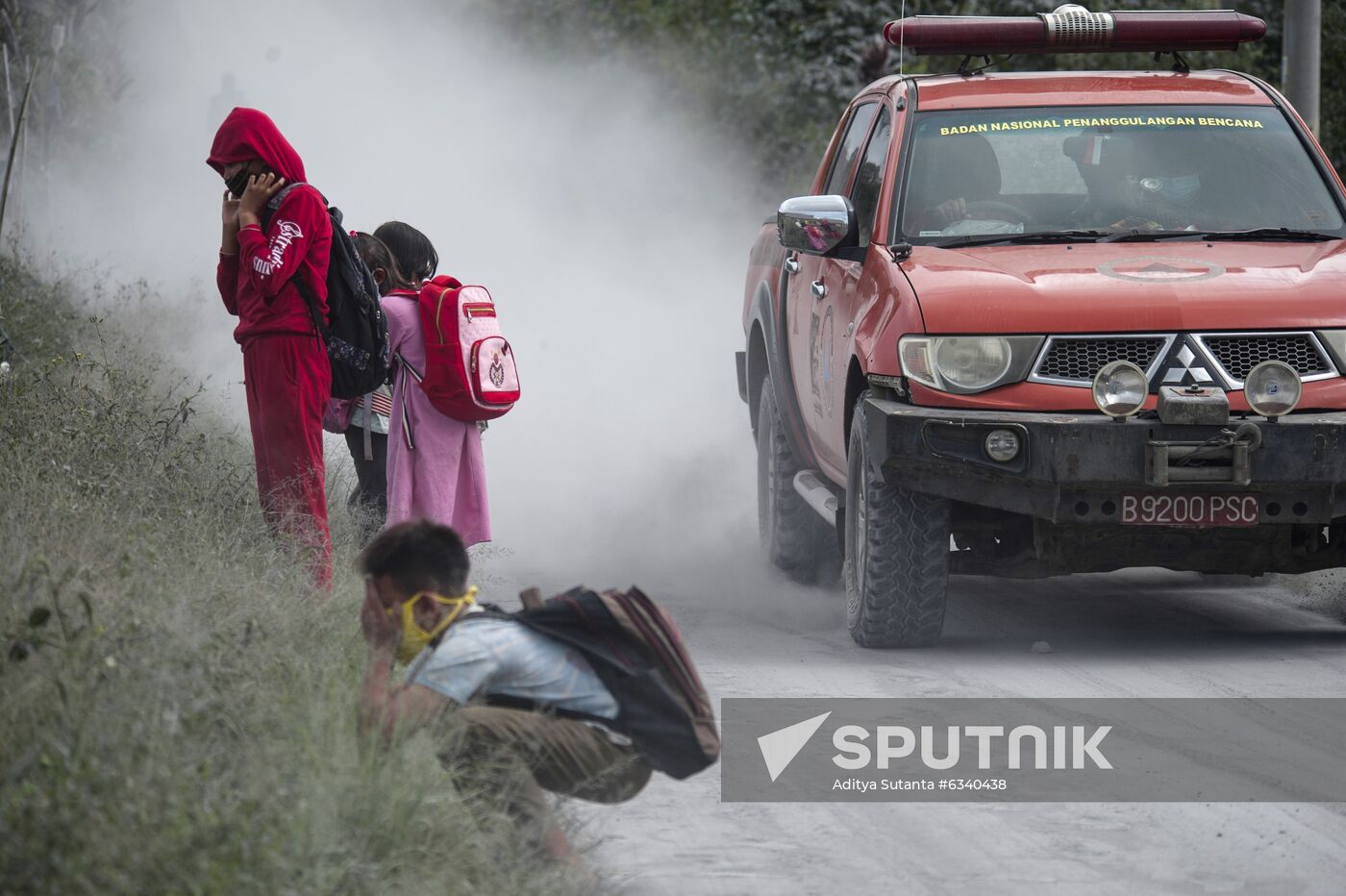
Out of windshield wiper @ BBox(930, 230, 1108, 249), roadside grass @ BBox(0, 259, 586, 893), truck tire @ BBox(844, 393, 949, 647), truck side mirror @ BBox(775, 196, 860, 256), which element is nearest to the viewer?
roadside grass @ BBox(0, 259, 586, 893)

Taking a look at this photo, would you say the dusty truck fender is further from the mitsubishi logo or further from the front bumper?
the mitsubishi logo

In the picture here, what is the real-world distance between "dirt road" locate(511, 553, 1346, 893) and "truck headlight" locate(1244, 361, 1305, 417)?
92 cm

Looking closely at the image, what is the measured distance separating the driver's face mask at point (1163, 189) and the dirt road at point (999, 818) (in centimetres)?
165

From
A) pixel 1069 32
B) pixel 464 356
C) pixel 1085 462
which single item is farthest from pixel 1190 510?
pixel 1069 32

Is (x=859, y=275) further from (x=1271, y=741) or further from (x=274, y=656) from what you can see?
(x=274, y=656)

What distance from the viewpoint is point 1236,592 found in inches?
362

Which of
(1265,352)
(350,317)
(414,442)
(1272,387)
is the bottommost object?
(414,442)

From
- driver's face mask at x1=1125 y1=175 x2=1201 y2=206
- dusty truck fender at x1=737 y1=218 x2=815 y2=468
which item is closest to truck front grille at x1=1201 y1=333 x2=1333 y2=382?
driver's face mask at x1=1125 y1=175 x2=1201 y2=206

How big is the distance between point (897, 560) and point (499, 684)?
119 inches

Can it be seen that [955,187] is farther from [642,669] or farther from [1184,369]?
[642,669]

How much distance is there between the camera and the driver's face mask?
7.98m

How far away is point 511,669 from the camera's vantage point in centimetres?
456

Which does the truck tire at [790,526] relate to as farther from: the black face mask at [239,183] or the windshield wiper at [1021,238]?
the black face mask at [239,183]

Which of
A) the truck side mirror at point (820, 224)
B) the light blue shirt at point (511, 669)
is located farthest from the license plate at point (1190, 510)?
the light blue shirt at point (511, 669)
